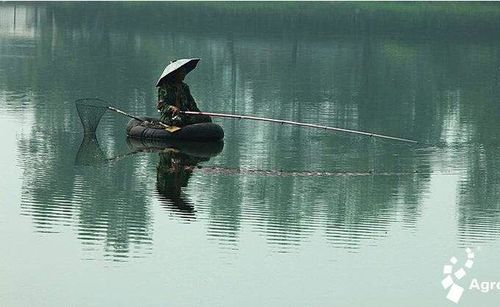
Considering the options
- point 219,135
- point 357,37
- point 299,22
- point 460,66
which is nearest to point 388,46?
point 357,37

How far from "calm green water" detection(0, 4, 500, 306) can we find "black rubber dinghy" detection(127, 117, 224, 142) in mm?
213

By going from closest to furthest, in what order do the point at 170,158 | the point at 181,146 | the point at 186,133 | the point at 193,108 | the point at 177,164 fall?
the point at 177,164
the point at 170,158
the point at 181,146
the point at 186,133
the point at 193,108

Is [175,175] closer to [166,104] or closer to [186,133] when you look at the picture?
[186,133]

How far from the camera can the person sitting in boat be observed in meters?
26.9

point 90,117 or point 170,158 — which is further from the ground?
point 90,117

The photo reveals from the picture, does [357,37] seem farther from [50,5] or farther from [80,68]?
[50,5]

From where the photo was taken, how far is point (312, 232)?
64.8 ft

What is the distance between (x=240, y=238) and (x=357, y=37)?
44583mm
